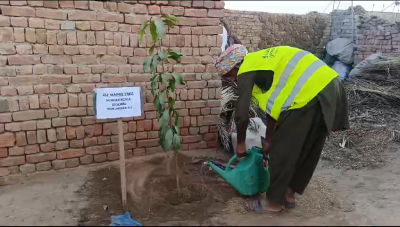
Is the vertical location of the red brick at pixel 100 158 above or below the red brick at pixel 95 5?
below

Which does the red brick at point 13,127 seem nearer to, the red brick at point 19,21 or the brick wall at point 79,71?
the brick wall at point 79,71

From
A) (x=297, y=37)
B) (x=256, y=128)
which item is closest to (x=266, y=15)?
(x=297, y=37)

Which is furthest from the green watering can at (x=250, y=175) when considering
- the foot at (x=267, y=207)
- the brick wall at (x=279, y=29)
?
the brick wall at (x=279, y=29)

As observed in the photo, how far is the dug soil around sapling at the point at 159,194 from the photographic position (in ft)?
9.28

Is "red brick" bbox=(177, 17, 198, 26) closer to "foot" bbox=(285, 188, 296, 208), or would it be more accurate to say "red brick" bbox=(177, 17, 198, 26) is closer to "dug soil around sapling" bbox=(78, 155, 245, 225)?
"dug soil around sapling" bbox=(78, 155, 245, 225)

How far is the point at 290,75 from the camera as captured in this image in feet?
9.00

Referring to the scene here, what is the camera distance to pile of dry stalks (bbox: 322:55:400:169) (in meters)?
4.61

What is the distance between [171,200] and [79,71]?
152 cm

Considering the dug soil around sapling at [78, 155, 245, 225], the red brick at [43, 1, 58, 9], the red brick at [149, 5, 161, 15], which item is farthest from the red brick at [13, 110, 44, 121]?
the red brick at [149, 5, 161, 15]

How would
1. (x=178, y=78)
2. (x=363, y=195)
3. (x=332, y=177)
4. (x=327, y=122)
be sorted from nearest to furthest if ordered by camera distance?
(x=327, y=122)
(x=178, y=78)
(x=363, y=195)
(x=332, y=177)

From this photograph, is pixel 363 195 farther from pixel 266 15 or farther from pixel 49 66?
pixel 266 15

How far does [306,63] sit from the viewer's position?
273 cm

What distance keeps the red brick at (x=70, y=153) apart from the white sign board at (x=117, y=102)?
99 cm

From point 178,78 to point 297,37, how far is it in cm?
821
